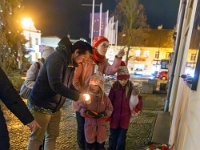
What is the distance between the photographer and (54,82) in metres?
2.36

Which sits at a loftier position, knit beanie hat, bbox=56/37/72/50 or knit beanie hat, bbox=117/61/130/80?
knit beanie hat, bbox=56/37/72/50

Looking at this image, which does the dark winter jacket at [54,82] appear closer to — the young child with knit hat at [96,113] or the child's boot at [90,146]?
the young child with knit hat at [96,113]

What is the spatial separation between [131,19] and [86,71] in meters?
22.7

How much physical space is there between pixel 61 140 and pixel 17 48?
11.3m

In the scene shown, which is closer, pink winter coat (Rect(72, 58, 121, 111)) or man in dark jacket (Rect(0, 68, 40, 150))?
man in dark jacket (Rect(0, 68, 40, 150))

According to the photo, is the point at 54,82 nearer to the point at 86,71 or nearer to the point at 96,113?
the point at 86,71

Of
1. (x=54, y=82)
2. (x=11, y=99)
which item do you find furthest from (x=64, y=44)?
(x=11, y=99)

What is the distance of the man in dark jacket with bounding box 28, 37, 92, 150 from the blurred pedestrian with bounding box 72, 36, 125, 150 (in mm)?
551

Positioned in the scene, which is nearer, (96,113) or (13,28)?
(96,113)

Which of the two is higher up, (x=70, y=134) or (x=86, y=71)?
(x=86, y=71)

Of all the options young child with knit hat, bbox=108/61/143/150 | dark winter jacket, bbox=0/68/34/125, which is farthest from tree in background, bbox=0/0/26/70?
dark winter jacket, bbox=0/68/34/125

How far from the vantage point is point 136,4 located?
2348 centimetres

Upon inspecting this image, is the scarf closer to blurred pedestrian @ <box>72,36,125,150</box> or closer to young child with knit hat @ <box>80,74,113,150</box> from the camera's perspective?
blurred pedestrian @ <box>72,36,125,150</box>

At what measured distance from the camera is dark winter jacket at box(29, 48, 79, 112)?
237 centimetres
